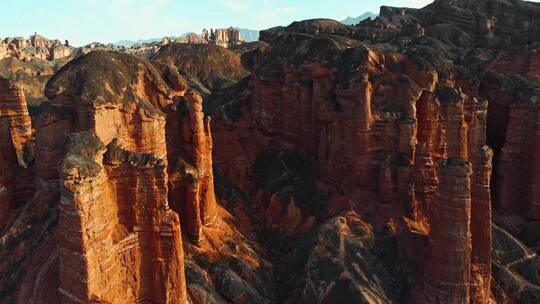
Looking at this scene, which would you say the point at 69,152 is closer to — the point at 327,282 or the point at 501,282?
the point at 327,282

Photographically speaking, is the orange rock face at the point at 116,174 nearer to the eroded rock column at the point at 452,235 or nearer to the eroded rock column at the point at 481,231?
the eroded rock column at the point at 452,235

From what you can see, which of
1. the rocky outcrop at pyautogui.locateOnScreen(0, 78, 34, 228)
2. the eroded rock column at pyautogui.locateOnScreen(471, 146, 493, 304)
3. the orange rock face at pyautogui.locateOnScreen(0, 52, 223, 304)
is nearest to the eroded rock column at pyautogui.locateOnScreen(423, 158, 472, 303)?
the eroded rock column at pyautogui.locateOnScreen(471, 146, 493, 304)

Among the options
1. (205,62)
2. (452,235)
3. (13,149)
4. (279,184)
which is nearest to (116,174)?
(13,149)

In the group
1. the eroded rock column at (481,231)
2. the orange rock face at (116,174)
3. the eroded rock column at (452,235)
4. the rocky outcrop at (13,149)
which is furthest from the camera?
the eroded rock column at (481,231)

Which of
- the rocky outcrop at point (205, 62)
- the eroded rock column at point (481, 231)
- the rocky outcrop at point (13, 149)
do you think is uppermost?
the rocky outcrop at point (205, 62)

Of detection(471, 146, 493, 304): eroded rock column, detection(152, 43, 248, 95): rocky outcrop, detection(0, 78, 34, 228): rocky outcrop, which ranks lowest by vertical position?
detection(471, 146, 493, 304): eroded rock column

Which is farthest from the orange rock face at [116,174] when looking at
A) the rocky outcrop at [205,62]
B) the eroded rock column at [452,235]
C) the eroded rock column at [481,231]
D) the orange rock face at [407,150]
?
the rocky outcrop at [205,62]

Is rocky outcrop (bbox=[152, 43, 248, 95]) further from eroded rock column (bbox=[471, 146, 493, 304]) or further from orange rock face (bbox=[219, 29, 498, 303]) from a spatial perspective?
eroded rock column (bbox=[471, 146, 493, 304])

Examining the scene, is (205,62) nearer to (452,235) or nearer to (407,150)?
(407,150)
